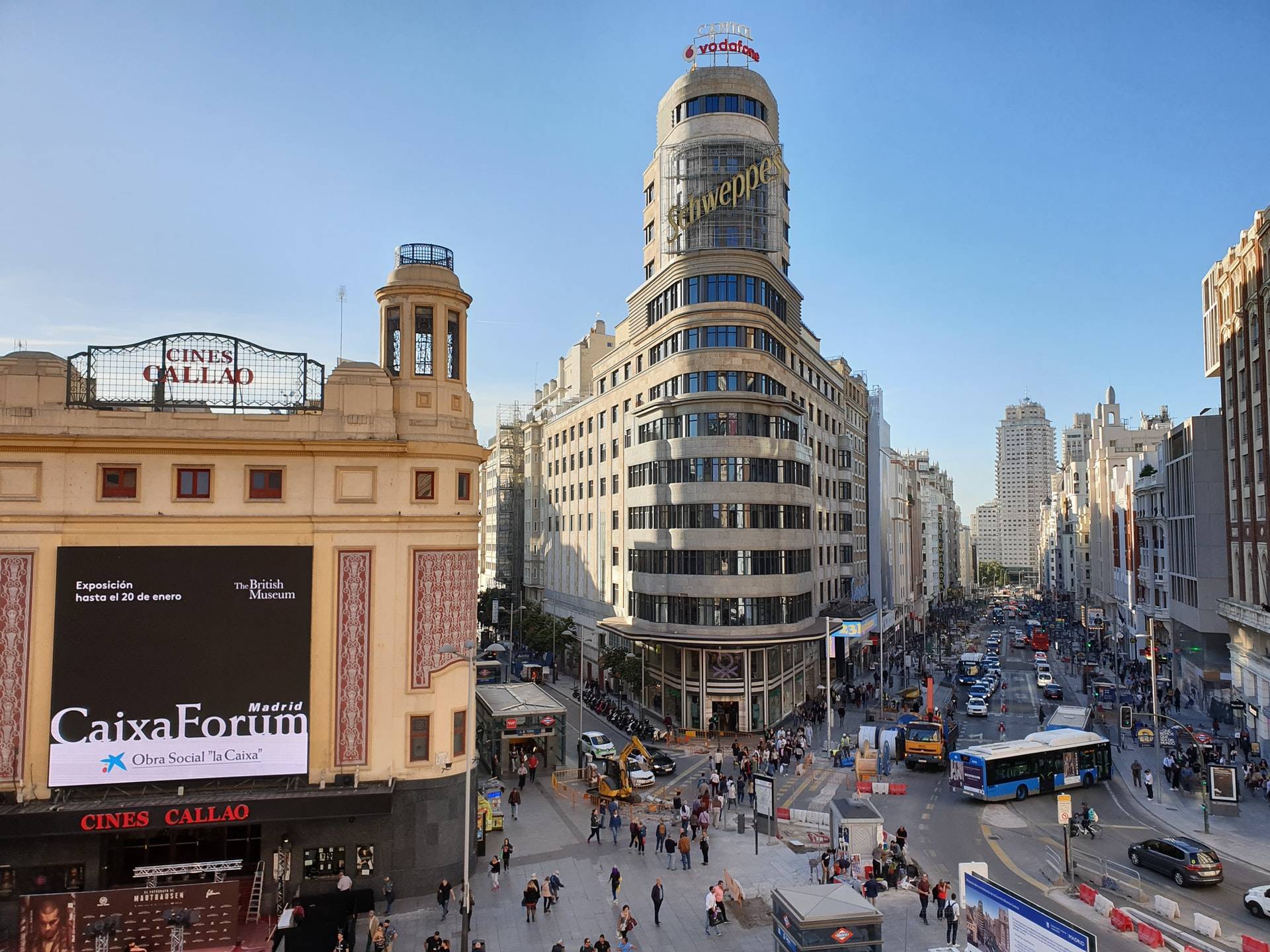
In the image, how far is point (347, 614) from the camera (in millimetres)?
28844

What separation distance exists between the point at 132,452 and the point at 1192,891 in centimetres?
3816

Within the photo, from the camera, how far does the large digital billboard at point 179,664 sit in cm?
2669

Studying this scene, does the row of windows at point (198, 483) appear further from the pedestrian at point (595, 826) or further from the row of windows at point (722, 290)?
the row of windows at point (722, 290)

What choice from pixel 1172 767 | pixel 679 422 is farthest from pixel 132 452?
pixel 1172 767

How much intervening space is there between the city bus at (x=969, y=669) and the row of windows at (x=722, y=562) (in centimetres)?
3261

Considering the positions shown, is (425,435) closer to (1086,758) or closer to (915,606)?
(1086,758)

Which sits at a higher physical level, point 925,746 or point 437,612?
point 437,612

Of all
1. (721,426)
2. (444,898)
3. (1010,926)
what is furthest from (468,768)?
(721,426)

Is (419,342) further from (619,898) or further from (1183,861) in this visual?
(1183,861)

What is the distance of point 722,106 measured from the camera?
199 ft

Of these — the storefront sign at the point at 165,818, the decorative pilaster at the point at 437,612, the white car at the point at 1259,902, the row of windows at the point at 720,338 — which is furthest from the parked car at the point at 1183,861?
the row of windows at the point at 720,338

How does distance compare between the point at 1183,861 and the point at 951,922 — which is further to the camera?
the point at 1183,861

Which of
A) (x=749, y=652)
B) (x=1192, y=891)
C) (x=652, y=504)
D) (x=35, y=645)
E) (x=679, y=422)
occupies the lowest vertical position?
(x=1192, y=891)

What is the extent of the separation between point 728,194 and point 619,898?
4459 centimetres
